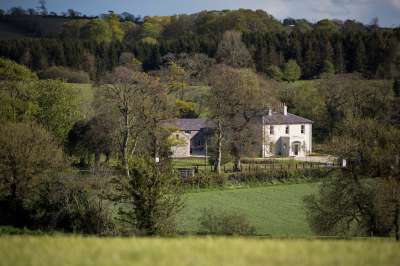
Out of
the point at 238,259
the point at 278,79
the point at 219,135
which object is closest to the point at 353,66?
the point at 278,79

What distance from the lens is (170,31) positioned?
172 m

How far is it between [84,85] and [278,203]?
61643mm

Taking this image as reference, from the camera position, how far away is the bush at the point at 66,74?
104 meters

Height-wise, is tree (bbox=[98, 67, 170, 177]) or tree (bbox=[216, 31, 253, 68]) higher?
tree (bbox=[216, 31, 253, 68])

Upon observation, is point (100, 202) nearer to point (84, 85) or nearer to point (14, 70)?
point (14, 70)

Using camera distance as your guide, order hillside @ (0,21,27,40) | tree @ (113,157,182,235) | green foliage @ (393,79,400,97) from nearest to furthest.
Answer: tree @ (113,157,182,235)
green foliage @ (393,79,400,97)
hillside @ (0,21,27,40)

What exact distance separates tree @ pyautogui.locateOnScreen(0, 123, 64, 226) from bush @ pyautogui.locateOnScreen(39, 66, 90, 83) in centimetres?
6625

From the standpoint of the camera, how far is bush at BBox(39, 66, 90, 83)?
104188 millimetres

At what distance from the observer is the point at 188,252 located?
13.7m

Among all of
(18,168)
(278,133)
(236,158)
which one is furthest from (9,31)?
(18,168)

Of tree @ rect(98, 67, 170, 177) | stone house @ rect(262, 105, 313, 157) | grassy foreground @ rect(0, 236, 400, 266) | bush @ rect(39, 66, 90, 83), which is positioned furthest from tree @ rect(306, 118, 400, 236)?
bush @ rect(39, 66, 90, 83)

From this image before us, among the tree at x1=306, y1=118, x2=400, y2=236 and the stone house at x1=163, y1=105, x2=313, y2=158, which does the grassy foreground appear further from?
the stone house at x1=163, y1=105, x2=313, y2=158

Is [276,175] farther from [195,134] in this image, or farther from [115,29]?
[115,29]

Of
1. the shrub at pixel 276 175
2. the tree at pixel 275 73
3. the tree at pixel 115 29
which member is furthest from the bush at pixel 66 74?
the shrub at pixel 276 175
